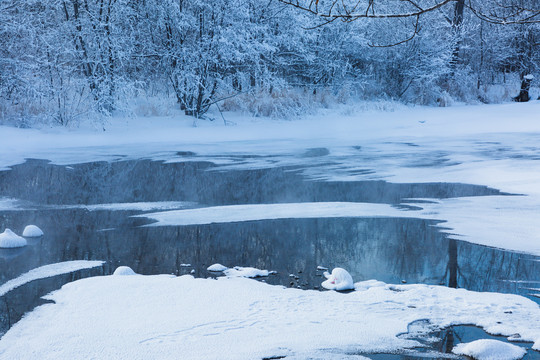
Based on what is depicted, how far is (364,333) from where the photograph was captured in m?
4.11

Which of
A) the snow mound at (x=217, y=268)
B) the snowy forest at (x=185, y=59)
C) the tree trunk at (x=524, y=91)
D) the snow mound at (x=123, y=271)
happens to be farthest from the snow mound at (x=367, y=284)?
the tree trunk at (x=524, y=91)

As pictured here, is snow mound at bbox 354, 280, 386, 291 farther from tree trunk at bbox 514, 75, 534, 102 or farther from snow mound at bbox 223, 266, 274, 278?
tree trunk at bbox 514, 75, 534, 102

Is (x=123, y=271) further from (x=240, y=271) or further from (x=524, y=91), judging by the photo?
(x=524, y=91)

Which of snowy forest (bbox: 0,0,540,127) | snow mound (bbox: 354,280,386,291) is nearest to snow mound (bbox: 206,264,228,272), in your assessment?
snow mound (bbox: 354,280,386,291)

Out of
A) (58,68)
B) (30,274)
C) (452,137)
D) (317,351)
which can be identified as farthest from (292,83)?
(317,351)

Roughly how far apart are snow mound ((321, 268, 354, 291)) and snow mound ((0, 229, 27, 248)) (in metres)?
3.45

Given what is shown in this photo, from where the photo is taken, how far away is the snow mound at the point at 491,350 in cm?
372

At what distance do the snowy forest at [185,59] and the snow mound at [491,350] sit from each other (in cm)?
1112

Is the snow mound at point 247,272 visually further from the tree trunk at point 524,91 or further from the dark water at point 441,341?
the tree trunk at point 524,91

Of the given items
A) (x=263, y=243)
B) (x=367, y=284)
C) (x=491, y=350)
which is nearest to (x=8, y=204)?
(x=263, y=243)

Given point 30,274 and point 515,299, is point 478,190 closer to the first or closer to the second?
point 515,299

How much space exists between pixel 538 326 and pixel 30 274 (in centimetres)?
432

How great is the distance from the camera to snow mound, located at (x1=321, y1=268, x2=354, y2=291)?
507 centimetres

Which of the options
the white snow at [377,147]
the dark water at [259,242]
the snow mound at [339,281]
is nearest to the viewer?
the snow mound at [339,281]
